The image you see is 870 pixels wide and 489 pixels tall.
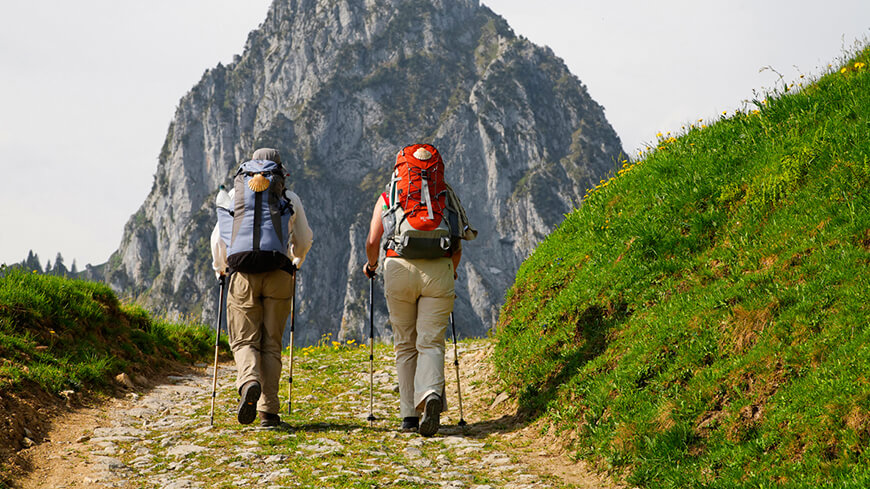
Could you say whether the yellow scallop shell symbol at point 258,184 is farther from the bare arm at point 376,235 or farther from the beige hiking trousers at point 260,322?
the bare arm at point 376,235

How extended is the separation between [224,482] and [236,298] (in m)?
2.74

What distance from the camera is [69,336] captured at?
33.8 feet

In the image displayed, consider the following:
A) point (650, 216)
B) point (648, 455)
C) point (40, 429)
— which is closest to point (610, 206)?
point (650, 216)

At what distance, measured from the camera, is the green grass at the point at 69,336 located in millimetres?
8898

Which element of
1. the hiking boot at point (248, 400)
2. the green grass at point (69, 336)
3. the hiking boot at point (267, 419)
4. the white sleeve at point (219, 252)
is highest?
the white sleeve at point (219, 252)

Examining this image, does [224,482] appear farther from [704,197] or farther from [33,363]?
[704,197]

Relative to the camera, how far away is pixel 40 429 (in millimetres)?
7523

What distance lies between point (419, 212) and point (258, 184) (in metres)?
2.09

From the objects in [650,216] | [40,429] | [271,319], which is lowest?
[40,429]

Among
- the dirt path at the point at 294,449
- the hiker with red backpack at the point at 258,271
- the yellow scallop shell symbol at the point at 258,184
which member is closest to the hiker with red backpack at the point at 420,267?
the dirt path at the point at 294,449

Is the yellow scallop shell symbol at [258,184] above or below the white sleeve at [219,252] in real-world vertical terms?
above

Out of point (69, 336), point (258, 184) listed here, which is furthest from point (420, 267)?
point (69, 336)

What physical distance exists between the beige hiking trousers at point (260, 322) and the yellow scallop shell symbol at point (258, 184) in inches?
42.6

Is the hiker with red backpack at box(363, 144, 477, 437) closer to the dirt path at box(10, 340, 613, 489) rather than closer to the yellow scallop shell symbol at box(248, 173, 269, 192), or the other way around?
the dirt path at box(10, 340, 613, 489)
